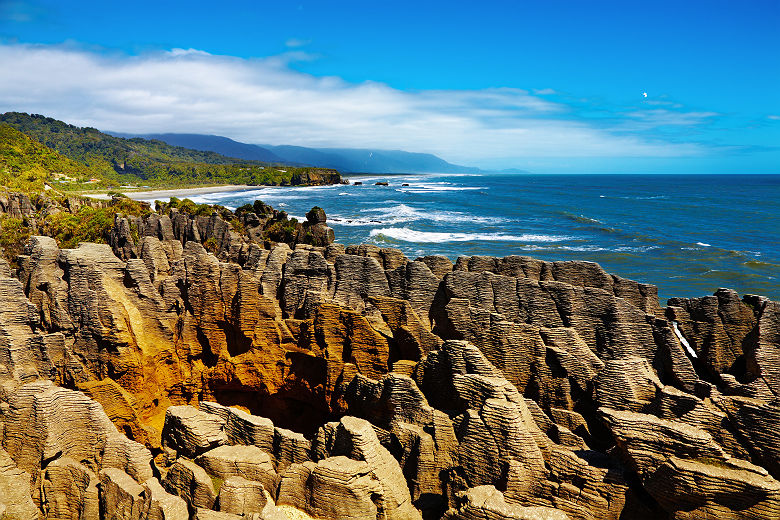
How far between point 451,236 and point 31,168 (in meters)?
51.6

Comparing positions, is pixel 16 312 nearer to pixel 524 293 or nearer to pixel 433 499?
pixel 433 499

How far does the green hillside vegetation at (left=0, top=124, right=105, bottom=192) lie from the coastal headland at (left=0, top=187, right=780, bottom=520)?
40.4 meters

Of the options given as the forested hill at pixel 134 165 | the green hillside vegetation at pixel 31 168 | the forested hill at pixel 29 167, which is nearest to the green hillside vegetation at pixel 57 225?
the green hillside vegetation at pixel 31 168

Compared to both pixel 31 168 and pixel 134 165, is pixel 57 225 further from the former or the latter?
pixel 134 165

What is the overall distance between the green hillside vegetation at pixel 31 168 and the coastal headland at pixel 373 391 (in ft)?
133

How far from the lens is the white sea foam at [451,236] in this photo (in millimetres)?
55062

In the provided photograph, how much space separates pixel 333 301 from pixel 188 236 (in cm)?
2102

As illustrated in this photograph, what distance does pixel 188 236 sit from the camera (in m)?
28.6

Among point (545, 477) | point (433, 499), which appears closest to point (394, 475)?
point (433, 499)

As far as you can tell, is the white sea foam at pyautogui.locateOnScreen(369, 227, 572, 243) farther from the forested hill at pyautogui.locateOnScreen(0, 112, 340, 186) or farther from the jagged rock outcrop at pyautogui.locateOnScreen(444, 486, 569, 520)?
the forested hill at pyautogui.locateOnScreen(0, 112, 340, 186)

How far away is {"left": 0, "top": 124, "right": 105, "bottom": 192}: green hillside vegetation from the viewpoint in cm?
4609

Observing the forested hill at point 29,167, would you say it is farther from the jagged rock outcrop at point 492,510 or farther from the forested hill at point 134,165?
the forested hill at point 134,165

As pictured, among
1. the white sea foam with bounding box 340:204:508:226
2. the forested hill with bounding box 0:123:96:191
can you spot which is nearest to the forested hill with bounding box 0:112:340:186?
the forested hill with bounding box 0:123:96:191

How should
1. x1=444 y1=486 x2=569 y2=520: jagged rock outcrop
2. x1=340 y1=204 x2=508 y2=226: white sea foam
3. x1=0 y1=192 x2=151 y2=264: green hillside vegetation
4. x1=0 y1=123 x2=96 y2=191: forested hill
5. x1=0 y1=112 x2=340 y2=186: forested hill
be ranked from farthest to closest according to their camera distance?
x1=0 y1=112 x2=340 y2=186: forested hill, x1=340 y1=204 x2=508 y2=226: white sea foam, x1=0 y1=123 x2=96 y2=191: forested hill, x1=0 y1=192 x2=151 y2=264: green hillside vegetation, x1=444 y1=486 x2=569 y2=520: jagged rock outcrop
